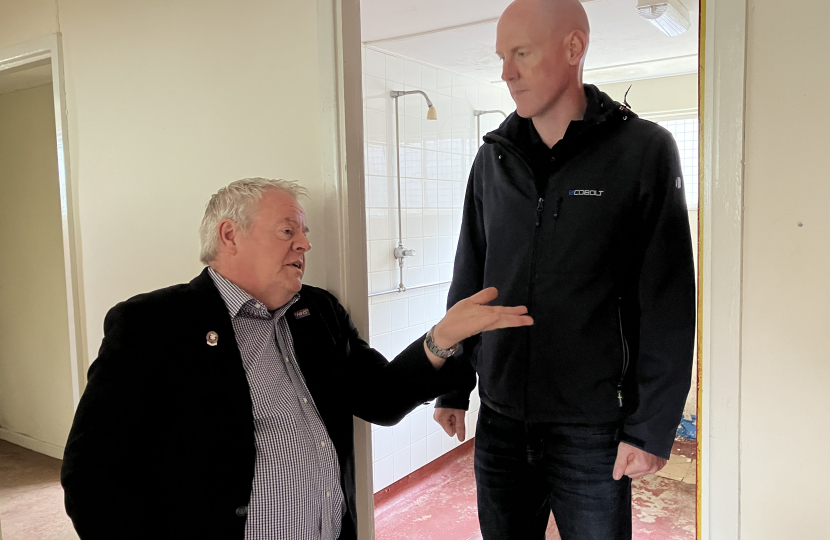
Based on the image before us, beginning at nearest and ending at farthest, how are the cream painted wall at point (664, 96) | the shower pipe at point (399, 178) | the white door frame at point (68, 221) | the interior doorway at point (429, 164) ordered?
the white door frame at point (68, 221)
the interior doorway at point (429, 164)
the shower pipe at point (399, 178)
the cream painted wall at point (664, 96)

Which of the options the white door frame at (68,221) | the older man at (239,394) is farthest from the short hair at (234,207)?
the white door frame at (68,221)

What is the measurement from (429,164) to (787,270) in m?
2.63

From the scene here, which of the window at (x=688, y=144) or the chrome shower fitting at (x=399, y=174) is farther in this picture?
the window at (x=688, y=144)

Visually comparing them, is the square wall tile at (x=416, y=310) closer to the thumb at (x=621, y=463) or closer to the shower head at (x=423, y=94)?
the shower head at (x=423, y=94)

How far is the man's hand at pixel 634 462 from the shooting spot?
118 cm

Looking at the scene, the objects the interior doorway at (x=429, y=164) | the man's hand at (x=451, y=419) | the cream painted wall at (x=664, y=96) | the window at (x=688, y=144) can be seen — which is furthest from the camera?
the window at (x=688, y=144)

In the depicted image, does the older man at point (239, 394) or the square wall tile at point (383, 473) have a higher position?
the older man at point (239, 394)

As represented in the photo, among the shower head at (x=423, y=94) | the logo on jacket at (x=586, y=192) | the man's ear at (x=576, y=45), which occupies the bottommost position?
the logo on jacket at (x=586, y=192)

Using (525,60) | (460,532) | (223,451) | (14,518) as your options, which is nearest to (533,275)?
(525,60)

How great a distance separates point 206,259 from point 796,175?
1.25 m

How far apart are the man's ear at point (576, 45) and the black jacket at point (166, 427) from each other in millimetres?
699

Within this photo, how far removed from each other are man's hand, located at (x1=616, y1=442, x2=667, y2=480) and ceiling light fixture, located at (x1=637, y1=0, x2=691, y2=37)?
1.95m

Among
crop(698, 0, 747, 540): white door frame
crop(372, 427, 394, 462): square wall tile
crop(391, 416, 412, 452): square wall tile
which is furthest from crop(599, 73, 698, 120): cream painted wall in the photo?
crop(698, 0, 747, 540): white door frame

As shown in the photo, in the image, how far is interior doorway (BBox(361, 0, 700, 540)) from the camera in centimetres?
295
